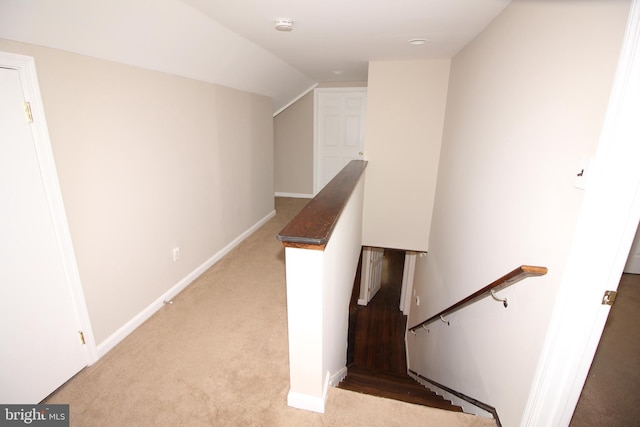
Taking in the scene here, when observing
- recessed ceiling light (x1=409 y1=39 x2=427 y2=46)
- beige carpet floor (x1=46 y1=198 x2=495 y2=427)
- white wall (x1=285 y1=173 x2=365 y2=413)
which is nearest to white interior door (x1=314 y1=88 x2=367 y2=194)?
recessed ceiling light (x1=409 y1=39 x2=427 y2=46)

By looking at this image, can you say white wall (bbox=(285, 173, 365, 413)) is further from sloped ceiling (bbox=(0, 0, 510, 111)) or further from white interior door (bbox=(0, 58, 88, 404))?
sloped ceiling (bbox=(0, 0, 510, 111))

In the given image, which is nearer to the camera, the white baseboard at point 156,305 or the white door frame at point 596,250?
the white door frame at point 596,250

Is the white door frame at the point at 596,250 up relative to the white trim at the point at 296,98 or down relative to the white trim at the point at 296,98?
down

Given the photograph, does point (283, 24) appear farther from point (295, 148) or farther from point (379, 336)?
point (379, 336)

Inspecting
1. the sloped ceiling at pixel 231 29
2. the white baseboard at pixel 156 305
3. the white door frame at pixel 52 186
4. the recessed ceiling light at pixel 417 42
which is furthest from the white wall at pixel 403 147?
the white door frame at pixel 52 186

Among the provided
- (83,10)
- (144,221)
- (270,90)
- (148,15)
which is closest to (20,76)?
(83,10)

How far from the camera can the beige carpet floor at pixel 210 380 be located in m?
1.62

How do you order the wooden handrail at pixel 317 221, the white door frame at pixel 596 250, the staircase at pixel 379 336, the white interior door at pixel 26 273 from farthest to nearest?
the staircase at pixel 379 336 < the white interior door at pixel 26 273 < the wooden handrail at pixel 317 221 < the white door frame at pixel 596 250

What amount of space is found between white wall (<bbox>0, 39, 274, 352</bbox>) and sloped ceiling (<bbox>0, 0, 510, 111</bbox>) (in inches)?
5.3

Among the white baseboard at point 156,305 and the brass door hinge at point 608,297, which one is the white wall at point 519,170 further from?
the white baseboard at point 156,305

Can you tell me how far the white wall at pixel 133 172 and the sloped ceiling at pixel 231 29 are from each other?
0.44 ft

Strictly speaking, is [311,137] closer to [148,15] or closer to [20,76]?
[148,15]

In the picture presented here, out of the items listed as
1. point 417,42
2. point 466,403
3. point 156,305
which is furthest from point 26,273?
point 417,42

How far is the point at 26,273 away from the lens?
5.17ft
